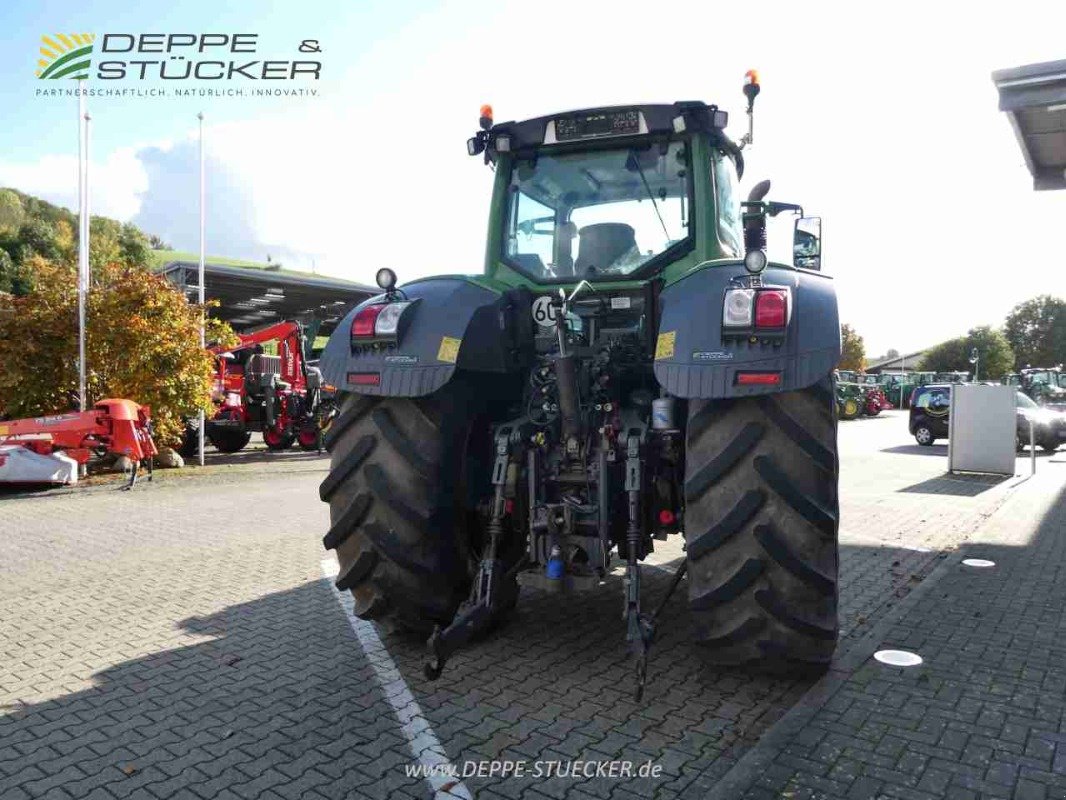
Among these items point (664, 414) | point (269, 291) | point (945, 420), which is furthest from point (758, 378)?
point (269, 291)

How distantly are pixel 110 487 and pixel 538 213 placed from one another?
355 inches

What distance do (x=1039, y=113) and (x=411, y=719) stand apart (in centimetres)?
1077

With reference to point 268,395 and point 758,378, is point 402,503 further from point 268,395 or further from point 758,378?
point 268,395

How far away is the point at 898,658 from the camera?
4.18 metres

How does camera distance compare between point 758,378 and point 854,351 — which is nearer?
point 758,378

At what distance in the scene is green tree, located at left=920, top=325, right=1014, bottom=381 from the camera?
258ft

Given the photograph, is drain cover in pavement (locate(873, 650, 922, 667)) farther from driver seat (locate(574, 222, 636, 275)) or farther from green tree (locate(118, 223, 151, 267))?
green tree (locate(118, 223, 151, 267))

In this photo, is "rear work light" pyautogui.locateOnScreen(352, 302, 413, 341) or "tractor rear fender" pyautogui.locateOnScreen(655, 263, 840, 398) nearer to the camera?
"tractor rear fender" pyautogui.locateOnScreen(655, 263, 840, 398)

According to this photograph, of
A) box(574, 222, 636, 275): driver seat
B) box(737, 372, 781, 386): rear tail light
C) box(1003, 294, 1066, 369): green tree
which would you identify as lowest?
box(737, 372, 781, 386): rear tail light

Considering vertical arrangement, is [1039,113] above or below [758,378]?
above

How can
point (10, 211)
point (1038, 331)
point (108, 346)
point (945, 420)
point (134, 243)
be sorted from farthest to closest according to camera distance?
point (1038, 331), point (134, 243), point (10, 211), point (945, 420), point (108, 346)

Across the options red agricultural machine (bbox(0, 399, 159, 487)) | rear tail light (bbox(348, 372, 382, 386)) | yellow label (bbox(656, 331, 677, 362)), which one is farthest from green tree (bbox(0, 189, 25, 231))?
yellow label (bbox(656, 331, 677, 362))

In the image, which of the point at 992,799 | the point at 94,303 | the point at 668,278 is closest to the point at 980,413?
the point at 668,278

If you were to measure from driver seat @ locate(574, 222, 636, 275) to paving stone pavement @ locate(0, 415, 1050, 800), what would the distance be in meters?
2.13
